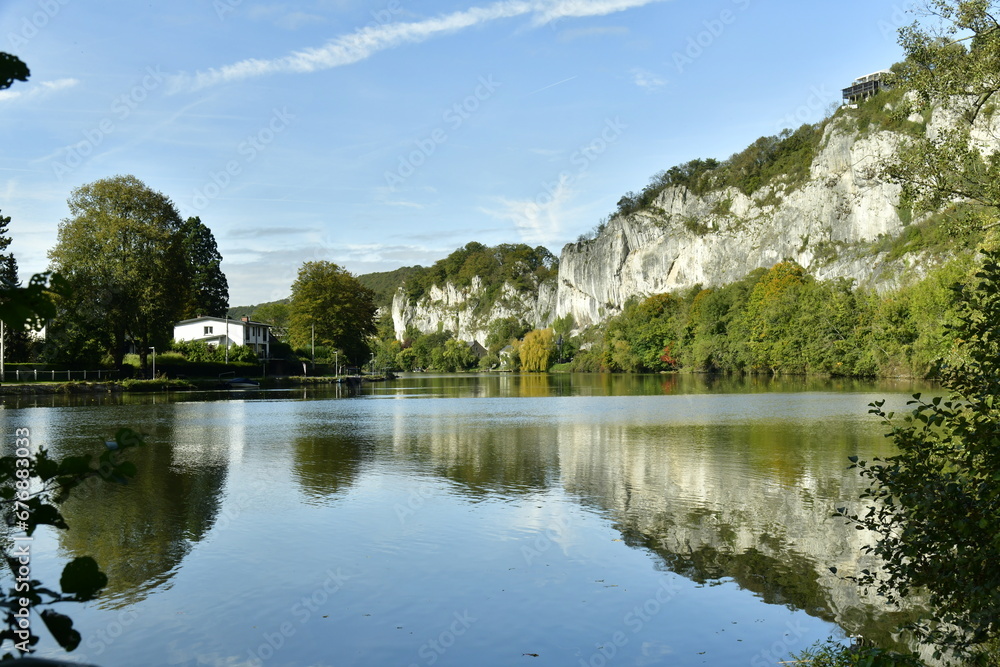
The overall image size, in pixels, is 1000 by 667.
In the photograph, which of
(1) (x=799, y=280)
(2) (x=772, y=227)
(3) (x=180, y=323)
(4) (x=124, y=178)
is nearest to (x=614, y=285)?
(2) (x=772, y=227)

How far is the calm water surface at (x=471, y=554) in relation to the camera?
23.0 ft

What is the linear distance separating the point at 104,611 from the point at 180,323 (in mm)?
82580

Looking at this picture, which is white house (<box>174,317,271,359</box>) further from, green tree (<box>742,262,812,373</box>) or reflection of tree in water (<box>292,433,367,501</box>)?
reflection of tree in water (<box>292,433,367,501</box>)

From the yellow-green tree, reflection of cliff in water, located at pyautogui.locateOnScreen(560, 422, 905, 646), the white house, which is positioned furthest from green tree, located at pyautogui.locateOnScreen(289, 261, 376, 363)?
reflection of cliff in water, located at pyautogui.locateOnScreen(560, 422, 905, 646)

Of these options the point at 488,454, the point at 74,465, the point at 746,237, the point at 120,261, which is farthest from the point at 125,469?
the point at 746,237

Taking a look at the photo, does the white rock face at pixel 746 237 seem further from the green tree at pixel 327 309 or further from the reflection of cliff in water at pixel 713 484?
the green tree at pixel 327 309

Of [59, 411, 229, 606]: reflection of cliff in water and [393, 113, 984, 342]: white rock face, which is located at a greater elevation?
[393, 113, 984, 342]: white rock face

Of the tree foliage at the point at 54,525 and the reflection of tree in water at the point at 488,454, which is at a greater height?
the tree foliage at the point at 54,525

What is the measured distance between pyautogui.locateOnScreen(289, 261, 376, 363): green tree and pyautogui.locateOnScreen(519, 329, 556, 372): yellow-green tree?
53174 millimetres

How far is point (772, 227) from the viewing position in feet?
420

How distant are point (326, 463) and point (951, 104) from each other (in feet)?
50.6

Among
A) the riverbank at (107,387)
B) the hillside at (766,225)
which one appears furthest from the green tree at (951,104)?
the hillside at (766,225)

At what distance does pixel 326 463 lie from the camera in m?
18.1

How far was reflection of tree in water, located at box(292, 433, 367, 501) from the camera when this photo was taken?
14.8 metres
